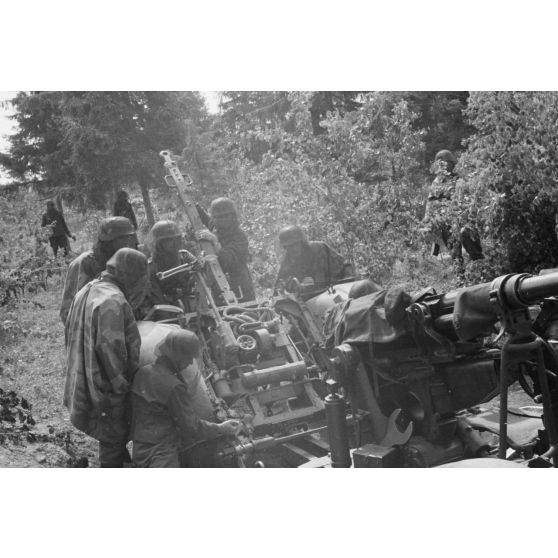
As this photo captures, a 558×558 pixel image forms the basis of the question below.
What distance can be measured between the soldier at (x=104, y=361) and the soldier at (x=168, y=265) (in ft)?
1.77

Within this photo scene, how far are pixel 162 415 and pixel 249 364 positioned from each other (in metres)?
1.10

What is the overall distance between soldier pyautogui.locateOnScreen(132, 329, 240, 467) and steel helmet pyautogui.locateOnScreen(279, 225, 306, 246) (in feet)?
4.23

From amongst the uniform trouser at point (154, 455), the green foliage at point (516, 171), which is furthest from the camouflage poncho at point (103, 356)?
the green foliage at point (516, 171)

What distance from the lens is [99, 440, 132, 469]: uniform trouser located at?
396 cm

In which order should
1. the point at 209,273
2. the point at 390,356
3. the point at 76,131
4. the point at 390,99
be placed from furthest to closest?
the point at 209,273 < the point at 390,99 < the point at 76,131 < the point at 390,356

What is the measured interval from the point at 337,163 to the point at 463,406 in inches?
71.6

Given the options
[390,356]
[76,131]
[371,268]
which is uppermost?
[76,131]

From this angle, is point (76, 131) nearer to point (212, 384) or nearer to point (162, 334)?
point (162, 334)

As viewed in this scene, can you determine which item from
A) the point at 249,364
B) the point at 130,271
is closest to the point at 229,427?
the point at 249,364

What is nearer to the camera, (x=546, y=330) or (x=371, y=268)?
(x=546, y=330)

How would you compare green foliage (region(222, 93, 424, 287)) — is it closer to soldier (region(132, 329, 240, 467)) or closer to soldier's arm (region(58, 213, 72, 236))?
soldier's arm (region(58, 213, 72, 236))

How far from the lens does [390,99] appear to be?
4652mm

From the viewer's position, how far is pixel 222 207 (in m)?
4.94

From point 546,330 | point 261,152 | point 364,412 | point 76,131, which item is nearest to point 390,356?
point 364,412
